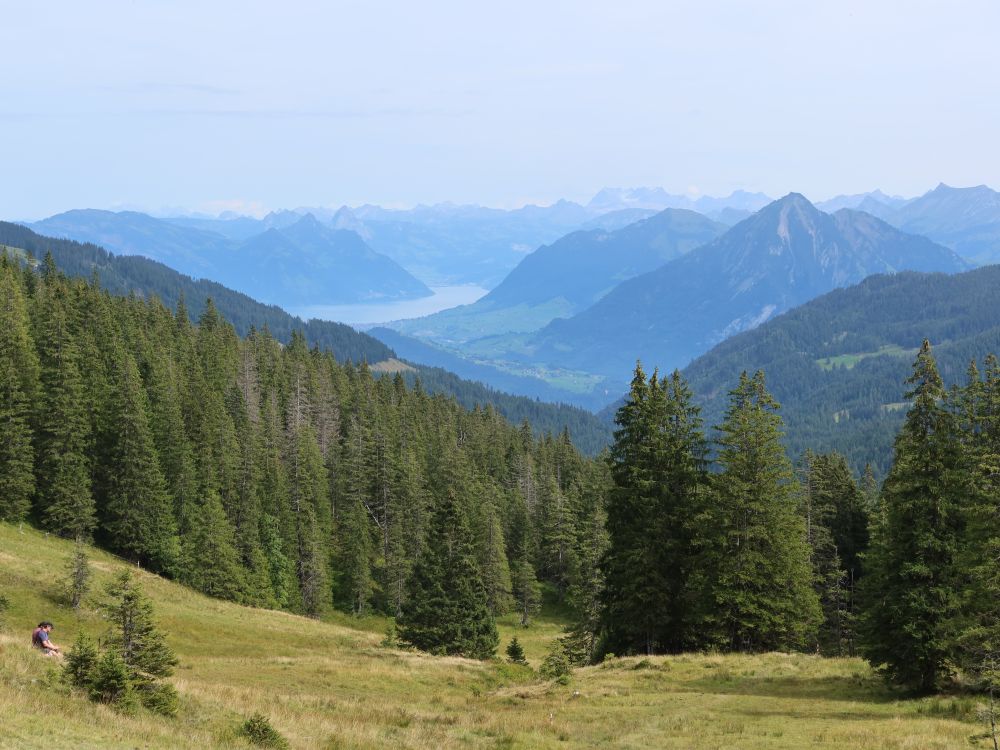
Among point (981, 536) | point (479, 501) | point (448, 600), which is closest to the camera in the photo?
point (981, 536)

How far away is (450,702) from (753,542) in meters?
16.1

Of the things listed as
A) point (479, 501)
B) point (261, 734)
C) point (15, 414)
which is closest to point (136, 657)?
point (261, 734)

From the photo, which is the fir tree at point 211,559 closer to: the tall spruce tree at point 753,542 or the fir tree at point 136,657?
the tall spruce tree at point 753,542

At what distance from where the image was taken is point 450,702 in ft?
100

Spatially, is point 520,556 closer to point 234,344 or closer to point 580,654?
point 580,654

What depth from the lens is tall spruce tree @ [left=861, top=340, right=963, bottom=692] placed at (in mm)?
28594

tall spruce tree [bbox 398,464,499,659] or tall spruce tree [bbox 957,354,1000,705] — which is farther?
tall spruce tree [bbox 398,464,499,659]

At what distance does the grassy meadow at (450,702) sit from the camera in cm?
1839

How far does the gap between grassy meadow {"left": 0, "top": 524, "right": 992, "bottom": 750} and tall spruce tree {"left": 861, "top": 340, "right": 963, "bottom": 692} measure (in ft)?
5.08

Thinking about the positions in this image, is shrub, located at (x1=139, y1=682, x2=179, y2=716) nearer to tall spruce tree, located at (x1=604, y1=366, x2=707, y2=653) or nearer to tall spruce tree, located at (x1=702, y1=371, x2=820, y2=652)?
tall spruce tree, located at (x1=702, y1=371, x2=820, y2=652)

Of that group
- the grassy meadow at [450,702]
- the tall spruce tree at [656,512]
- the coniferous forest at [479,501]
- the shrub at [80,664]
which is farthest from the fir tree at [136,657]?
the tall spruce tree at [656,512]

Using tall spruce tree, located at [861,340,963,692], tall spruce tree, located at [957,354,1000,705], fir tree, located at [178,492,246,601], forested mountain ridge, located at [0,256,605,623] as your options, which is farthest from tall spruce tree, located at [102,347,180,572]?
tall spruce tree, located at [957,354,1000,705]

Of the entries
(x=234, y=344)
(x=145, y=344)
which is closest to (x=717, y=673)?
(x=145, y=344)

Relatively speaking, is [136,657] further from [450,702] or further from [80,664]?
[450,702]
